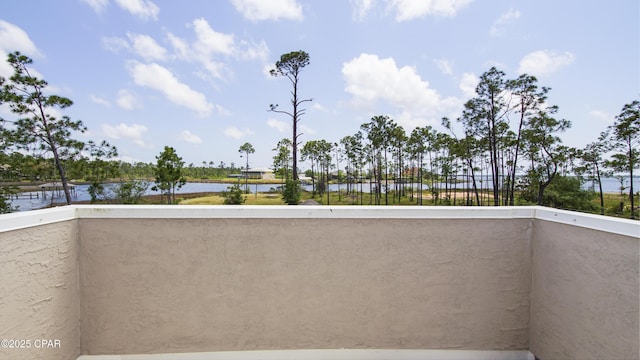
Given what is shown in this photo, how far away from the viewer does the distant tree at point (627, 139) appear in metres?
14.5

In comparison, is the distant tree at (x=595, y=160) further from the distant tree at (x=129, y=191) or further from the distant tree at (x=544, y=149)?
the distant tree at (x=129, y=191)

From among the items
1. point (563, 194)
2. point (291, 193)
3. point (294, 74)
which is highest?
point (294, 74)

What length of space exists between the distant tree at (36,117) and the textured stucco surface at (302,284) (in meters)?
Answer: 18.6

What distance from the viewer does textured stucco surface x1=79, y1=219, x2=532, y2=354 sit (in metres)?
1.57

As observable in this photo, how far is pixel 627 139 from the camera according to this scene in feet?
49.3

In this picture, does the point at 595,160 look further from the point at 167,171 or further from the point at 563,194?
the point at 167,171

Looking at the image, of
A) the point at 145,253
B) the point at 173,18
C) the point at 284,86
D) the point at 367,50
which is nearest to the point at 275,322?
the point at 145,253

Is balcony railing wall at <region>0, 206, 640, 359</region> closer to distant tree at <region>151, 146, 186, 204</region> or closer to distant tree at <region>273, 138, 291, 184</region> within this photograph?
distant tree at <region>151, 146, 186, 204</region>

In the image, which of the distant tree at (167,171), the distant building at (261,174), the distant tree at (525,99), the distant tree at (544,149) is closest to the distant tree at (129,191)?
the distant tree at (167,171)

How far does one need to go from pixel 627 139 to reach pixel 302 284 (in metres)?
22.0

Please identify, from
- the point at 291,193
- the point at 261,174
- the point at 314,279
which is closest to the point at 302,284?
the point at 314,279

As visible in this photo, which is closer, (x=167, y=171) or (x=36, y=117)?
(x=36, y=117)

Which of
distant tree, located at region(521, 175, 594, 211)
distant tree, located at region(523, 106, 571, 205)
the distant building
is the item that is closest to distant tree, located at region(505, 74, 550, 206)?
distant tree, located at region(523, 106, 571, 205)

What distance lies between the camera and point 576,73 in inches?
352
